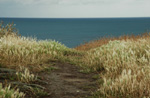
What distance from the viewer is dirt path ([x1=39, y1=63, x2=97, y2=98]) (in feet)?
17.3

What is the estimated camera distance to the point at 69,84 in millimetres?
6086

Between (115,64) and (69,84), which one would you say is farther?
(115,64)

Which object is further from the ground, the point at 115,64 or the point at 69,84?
the point at 115,64

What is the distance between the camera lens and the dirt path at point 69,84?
526cm

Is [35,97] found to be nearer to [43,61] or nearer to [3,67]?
[3,67]

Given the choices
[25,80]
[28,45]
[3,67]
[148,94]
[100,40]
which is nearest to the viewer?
[148,94]

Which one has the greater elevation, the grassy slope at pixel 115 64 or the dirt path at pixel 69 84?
the grassy slope at pixel 115 64

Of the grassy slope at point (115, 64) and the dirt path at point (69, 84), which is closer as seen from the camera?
the grassy slope at point (115, 64)

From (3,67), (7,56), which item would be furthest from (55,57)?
(3,67)

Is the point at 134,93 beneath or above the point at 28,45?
beneath

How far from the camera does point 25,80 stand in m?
5.68

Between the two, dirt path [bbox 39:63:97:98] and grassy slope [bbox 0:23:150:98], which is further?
dirt path [bbox 39:63:97:98]

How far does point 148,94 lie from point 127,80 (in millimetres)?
508

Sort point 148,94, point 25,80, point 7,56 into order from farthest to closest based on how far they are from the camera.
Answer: point 7,56 → point 25,80 → point 148,94
